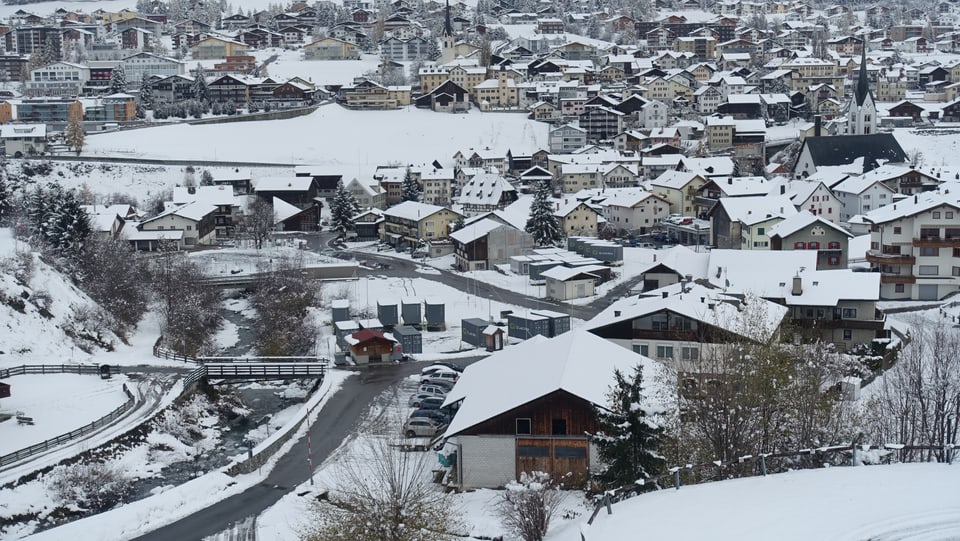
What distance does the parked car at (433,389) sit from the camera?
63.4 ft

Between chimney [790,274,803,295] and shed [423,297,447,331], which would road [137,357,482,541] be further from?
chimney [790,274,803,295]

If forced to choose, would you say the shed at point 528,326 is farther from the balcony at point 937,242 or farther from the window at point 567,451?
the window at point 567,451

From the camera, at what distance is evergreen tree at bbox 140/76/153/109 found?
2534 inches

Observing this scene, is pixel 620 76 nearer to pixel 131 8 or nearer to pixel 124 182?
pixel 124 182

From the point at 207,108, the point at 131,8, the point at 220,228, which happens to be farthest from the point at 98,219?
the point at 131,8

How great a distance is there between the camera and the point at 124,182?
161 ft

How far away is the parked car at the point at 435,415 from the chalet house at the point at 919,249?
15.8 metres

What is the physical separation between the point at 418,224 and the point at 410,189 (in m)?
7.81

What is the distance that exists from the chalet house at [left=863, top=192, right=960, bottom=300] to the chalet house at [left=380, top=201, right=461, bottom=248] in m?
16.4

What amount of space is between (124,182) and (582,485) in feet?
131

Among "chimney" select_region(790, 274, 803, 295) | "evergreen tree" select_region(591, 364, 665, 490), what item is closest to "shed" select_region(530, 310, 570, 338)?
"chimney" select_region(790, 274, 803, 295)

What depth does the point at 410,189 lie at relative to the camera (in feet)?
154

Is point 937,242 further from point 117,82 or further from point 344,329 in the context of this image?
point 117,82

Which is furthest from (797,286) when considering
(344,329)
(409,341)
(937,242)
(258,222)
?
(258,222)
